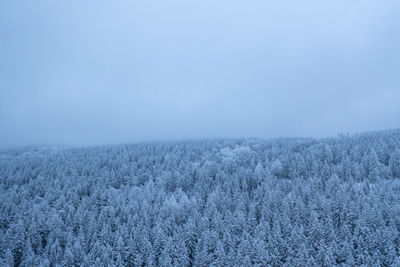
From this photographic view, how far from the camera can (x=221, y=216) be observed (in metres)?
39.3

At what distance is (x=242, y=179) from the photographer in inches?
2168

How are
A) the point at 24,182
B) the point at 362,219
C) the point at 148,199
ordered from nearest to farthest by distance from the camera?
the point at 362,219
the point at 148,199
the point at 24,182

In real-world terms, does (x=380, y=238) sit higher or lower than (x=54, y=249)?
higher

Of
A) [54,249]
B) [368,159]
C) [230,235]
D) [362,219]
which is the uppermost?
[368,159]

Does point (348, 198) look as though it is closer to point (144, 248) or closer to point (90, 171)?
point (144, 248)

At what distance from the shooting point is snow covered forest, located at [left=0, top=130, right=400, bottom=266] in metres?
31.3

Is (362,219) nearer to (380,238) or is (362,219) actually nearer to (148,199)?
(380,238)

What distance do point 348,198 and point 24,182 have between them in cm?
7863

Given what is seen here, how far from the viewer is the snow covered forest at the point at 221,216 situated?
103 ft

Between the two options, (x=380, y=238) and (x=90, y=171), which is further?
(x=90, y=171)

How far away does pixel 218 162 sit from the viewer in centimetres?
7375

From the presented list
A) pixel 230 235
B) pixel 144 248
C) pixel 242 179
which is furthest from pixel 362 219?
pixel 144 248

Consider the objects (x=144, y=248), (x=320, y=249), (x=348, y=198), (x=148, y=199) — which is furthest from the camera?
(x=148, y=199)

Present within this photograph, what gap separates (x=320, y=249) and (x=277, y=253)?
494cm
